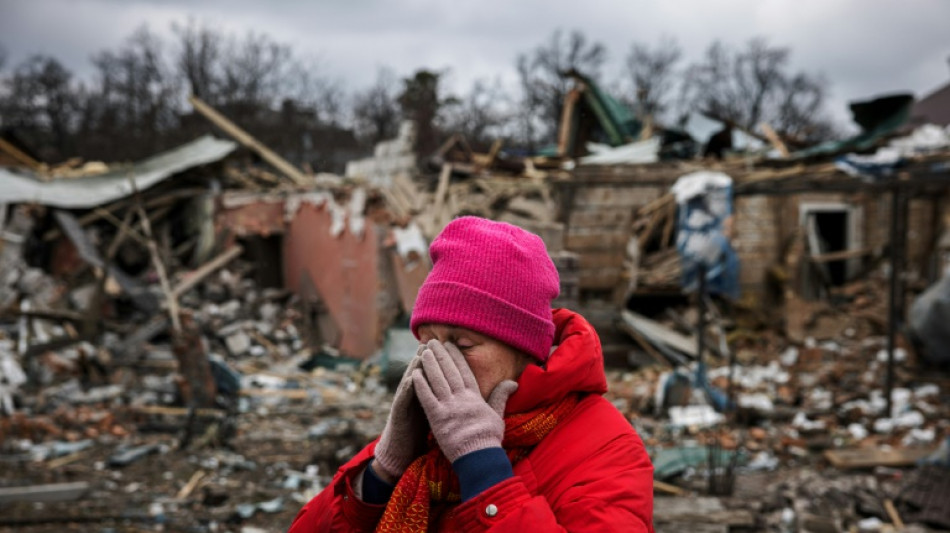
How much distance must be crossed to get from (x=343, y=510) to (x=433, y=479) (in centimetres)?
29

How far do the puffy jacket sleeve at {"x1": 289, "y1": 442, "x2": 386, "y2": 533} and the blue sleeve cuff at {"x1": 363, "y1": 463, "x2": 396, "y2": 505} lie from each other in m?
0.01

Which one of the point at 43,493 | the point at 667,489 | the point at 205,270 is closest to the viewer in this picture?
the point at 667,489

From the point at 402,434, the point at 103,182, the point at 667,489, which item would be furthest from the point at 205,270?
the point at 402,434

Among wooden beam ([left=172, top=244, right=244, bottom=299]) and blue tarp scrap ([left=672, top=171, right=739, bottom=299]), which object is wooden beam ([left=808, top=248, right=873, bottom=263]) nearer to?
blue tarp scrap ([left=672, top=171, right=739, bottom=299])

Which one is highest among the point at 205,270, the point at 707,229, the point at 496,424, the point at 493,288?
the point at 493,288

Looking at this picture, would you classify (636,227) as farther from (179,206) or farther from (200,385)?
(179,206)

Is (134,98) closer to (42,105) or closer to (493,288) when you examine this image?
(42,105)

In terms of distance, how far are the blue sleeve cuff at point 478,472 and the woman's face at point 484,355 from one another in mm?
174

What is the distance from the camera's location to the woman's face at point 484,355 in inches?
61.0

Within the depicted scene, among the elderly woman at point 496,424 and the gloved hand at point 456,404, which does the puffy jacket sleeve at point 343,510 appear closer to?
the elderly woman at point 496,424

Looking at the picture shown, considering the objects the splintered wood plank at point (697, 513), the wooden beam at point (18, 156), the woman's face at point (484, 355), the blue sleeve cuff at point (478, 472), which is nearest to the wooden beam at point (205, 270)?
the wooden beam at point (18, 156)

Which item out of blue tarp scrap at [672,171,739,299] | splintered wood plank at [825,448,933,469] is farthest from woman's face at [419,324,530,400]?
blue tarp scrap at [672,171,739,299]

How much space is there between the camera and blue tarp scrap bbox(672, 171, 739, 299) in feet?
32.2

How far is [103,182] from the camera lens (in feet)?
47.6
